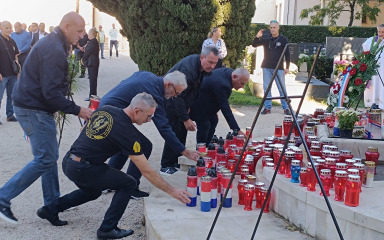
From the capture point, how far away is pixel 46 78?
4.47 m

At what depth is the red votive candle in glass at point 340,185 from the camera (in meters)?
3.91

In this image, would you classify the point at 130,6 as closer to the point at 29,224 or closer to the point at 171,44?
the point at 171,44

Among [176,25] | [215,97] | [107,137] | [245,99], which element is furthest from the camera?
[245,99]

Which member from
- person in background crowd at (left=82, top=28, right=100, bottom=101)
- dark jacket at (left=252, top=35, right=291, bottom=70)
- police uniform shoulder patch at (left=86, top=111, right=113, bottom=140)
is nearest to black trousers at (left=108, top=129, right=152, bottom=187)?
police uniform shoulder patch at (left=86, top=111, right=113, bottom=140)

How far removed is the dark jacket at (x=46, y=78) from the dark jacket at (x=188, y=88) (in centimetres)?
138

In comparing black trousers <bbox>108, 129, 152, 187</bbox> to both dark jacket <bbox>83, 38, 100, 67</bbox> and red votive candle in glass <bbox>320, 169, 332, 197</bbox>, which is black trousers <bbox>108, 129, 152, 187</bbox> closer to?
red votive candle in glass <bbox>320, 169, 332, 197</bbox>

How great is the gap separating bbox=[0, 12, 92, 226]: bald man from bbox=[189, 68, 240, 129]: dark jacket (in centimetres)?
199

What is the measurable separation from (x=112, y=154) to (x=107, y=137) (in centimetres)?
28

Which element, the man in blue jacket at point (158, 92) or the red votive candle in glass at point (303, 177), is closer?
the red votive candle in glass at point (303, 177)

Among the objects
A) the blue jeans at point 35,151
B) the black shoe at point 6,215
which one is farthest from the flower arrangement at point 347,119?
the black shoe at point 6,215

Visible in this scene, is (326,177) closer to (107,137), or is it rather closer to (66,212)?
(107,137)

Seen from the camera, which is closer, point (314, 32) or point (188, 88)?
point (188, 88)

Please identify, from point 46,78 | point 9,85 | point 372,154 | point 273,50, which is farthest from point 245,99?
point 46,78

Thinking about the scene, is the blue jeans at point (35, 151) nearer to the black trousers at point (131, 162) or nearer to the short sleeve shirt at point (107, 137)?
the short sleeve shirt at point (107, 137)
